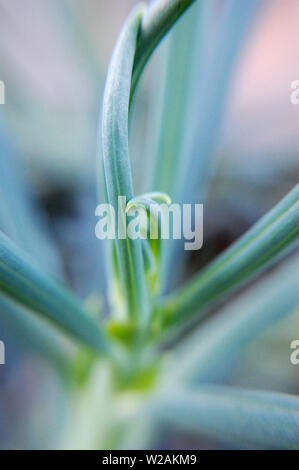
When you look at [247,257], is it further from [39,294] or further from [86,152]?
[86,152]

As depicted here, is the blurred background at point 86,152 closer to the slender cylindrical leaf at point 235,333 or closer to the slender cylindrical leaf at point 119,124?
the slender cylindrical leaf at point 235,333

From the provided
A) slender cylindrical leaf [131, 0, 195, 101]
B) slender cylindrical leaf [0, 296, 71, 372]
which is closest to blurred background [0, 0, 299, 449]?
slender cylindrical leaf [0, 296, 71, 372]

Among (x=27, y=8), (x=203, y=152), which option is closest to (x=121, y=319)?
(x=203, y=152)

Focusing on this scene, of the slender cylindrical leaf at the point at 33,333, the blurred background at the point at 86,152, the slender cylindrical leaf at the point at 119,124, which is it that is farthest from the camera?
the blurred background at the point at 86,152

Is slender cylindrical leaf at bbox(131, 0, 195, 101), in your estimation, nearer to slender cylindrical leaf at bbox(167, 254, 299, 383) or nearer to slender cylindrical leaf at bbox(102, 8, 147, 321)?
slender cylindrical leaf at bbox(102, 8, 147, 321)

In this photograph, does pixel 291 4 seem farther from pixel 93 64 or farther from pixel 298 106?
pixel 93 64

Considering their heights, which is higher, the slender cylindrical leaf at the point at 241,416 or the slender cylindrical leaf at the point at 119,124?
the slender cylindrical leaf at the point at 119,124

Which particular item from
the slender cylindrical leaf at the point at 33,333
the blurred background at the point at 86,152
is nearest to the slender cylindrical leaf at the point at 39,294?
the slender cylindrical leaf at the point at 33,333
